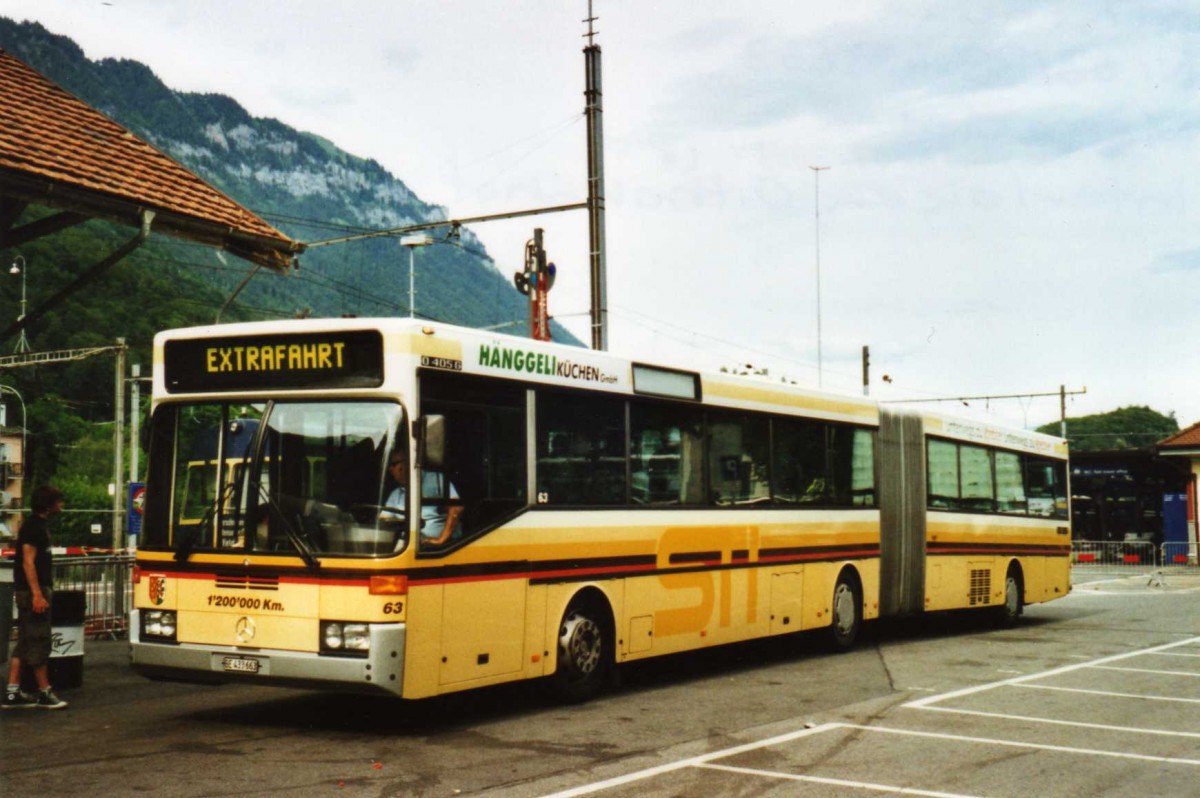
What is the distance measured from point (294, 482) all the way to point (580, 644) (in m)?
3.13

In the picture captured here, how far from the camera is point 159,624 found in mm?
9875

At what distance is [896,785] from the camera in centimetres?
790

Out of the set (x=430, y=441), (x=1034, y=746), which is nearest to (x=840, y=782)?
(x=1034, y=746)

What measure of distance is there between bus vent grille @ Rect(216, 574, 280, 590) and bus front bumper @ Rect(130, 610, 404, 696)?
17.1 inches

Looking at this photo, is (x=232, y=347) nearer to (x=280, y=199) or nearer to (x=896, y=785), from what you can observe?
(x=896, y=785)

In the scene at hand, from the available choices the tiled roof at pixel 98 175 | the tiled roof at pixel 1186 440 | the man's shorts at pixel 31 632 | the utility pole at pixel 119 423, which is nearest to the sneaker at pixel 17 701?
the man's shorts at pixel 31 632

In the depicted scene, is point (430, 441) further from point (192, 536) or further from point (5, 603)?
point (5, 603)

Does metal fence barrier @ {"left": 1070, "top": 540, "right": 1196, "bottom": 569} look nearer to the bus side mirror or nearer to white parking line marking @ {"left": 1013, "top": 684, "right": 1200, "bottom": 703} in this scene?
white parking line marking @ {"left": 1013, "top": 684, "right": 1200, "bottom": 703}

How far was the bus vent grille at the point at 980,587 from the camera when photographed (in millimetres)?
19672

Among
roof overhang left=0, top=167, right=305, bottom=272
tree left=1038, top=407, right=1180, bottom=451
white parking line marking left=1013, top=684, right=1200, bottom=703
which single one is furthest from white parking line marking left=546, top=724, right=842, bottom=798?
tree left=1038, top=407, right=1180, bottom=451

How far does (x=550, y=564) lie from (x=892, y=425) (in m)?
8.11

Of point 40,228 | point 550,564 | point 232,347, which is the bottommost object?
point 550,564

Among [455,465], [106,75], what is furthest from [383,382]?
[106,75]

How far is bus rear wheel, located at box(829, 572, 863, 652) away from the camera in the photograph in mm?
16172
